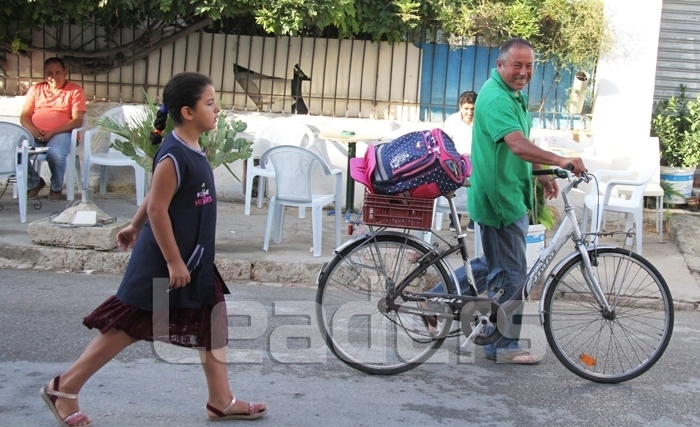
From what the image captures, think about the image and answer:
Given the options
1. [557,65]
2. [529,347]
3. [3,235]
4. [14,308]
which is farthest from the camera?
[557,65]

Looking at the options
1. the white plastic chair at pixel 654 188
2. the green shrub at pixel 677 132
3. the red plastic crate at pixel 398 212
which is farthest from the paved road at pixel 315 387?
the green shrub at pixel 677 132

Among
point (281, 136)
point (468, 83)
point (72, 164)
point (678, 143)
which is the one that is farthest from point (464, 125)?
point (72, 164)

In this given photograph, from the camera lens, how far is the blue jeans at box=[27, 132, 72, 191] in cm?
888

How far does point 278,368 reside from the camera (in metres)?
4.73

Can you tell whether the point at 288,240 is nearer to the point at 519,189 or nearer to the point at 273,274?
the point at 273,274

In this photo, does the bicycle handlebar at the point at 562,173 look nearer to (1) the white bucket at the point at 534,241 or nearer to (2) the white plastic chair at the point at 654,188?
(1) the white bucket at the point at 534,241

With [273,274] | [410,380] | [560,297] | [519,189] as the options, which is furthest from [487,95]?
[273,274]

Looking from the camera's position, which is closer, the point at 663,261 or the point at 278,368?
the point at 278,368

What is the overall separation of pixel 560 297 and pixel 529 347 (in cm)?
61

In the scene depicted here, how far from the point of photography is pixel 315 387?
4.46 metres

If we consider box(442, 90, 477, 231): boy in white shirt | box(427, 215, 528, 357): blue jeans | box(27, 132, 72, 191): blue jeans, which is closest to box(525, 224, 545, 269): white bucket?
box(427, 215, 528, 357): blue jeans

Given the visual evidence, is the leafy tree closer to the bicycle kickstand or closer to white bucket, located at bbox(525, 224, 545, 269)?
white bucket, located at bbox(525, 224, 545, 269)

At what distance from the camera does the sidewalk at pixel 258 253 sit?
23.0ft

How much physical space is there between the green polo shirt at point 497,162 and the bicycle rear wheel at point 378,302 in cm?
43
